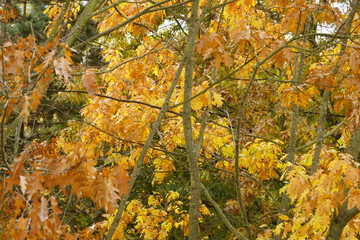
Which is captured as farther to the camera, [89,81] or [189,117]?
[189,117]

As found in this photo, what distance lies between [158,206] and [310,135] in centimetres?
322

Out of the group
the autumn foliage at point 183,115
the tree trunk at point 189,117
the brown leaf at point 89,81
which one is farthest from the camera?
the tree trunk at point 189,117

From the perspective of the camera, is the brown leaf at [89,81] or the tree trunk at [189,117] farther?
the tree trunk at [189,117]

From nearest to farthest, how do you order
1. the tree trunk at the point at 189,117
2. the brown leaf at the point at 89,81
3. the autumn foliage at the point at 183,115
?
the autumn foliage at the point at 183,115 → the brown leaf at the point at 89,81 → the tree trunk at the point at 189,117

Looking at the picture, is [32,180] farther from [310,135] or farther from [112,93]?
[310,135]

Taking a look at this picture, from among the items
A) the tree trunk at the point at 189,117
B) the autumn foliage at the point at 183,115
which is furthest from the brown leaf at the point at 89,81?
the tree trunk at the point at 189,117

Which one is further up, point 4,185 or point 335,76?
point 335,76

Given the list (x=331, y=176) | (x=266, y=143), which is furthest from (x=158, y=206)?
(x=331, y=176)

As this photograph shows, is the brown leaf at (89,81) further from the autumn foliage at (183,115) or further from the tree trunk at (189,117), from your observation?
the tree trunk at (189,117)

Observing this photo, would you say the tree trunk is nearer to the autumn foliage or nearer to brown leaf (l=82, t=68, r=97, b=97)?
the autumn foliage

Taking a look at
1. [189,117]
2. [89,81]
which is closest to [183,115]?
[189,117]

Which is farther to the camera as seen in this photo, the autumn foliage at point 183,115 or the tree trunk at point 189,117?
the tree trunk at point 189,117

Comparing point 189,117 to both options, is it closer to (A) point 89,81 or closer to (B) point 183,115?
(B) point 183,115

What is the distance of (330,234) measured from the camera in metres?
2.53
